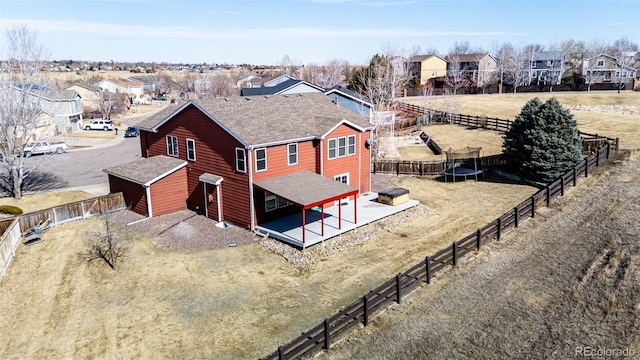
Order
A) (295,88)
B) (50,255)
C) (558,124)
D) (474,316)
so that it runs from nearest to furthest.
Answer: (474,316), (50,255), (558,124), (295,88)

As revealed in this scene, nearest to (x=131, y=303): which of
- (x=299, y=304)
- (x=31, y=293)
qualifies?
(x=31, y=293)

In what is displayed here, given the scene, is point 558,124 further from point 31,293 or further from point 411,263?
point 31,293

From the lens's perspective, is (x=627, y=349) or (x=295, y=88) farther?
(x=295, y=88)

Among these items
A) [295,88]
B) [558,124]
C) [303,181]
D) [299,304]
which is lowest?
[299,304]

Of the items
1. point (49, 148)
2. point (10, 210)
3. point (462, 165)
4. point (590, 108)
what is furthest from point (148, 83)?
point (462, 165)

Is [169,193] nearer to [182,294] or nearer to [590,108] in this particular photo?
[182,294]

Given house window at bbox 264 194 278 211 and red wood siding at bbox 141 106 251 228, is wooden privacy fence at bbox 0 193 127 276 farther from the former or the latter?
house window at bbox 264 194 278 211

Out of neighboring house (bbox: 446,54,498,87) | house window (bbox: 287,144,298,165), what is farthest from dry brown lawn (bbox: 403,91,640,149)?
house window (bbox: 287,144,298,165)
